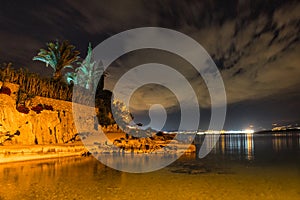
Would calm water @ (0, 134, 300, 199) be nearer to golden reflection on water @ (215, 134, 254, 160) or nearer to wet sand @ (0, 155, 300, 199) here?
wet sand @ (0, 155, 300, 199)

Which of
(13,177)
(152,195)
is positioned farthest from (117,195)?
(13,177)

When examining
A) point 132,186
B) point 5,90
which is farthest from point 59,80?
point 132,186

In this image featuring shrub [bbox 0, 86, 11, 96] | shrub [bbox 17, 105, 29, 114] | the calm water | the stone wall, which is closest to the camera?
the calm water

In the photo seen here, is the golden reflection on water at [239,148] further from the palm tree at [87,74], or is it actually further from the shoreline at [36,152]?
the palm tree at [87,74]

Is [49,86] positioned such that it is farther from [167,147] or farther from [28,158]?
[167,147]

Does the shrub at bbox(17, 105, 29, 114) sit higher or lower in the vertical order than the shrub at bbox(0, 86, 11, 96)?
lower

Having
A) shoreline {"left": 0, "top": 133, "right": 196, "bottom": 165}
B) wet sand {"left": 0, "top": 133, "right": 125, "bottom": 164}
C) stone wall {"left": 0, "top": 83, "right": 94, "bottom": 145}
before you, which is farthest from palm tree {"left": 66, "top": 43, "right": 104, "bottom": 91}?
wet sand {"left": 0, "top": 133, "right": 125, "bottom": 164}

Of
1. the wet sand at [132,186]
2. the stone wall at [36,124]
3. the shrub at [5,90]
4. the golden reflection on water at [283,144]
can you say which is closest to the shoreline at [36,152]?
the stone wall at [36,124]

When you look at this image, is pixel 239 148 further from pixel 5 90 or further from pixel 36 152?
pixel 5 90

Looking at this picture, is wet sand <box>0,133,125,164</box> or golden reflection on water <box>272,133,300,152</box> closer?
wet sand <box>0,133,125,164</box>

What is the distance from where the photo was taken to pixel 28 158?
19.5 meters

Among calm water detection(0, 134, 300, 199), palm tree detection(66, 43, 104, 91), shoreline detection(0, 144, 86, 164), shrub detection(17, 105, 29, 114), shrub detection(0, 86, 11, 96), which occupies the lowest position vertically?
calm water detection(0, 134, 300, 199)

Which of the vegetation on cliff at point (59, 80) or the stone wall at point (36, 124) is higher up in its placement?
the vegetation on cliff at point (59, 80)

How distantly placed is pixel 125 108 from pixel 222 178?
38.5m
